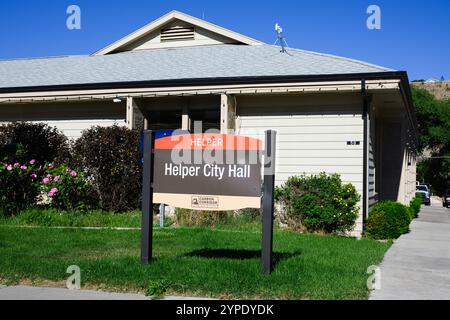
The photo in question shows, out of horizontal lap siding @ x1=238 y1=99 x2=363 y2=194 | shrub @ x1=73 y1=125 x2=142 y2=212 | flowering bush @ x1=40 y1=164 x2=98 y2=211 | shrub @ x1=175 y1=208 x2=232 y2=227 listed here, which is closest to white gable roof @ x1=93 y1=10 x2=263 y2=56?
horizontal lap siding @ x1=238 y1=99 x2=363 y2=194

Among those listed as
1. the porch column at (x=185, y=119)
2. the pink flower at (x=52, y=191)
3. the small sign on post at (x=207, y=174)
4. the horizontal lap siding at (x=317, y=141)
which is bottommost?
the pink flower at (x=52, y=191)

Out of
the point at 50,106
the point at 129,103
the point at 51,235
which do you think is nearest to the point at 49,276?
the point at 51,235

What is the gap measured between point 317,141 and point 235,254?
5.66 m

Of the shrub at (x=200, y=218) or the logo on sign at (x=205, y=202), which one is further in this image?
the shrub at (x=200, y=218)

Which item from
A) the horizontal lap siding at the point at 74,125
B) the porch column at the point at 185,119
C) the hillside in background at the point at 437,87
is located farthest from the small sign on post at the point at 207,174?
the hillside in background at the point at 437,87

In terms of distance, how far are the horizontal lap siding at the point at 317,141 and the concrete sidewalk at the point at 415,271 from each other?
217cm

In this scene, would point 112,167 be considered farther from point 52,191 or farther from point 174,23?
point 174,23

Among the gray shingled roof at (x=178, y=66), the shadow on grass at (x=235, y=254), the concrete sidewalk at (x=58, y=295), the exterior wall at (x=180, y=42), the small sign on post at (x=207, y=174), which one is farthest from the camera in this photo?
the exterior wall at (x=180, y=42)

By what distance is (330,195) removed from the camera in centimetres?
1223

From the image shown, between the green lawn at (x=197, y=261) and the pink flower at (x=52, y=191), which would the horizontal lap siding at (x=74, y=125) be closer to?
the pink flower at (x=52, y=191)

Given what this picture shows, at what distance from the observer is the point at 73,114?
15.8 meters

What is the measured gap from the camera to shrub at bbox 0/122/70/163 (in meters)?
14.3

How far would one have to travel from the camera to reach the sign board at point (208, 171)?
275 inches
